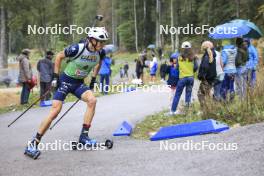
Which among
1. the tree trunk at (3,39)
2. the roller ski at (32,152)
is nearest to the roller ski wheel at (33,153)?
the roller ski at (32,152)

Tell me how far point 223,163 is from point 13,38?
109814 mm

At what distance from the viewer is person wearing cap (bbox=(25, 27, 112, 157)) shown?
8922mm

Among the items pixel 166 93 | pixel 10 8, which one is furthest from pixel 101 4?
pixel 166 93

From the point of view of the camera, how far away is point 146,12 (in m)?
79.3

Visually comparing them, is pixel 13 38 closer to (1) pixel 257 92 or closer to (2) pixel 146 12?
(2) pixel 146 12

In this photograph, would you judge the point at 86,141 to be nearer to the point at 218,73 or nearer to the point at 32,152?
the point at 32,152

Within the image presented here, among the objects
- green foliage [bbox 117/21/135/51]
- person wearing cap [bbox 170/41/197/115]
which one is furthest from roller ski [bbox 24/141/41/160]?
green foliage [bbox 117/21/135/51]

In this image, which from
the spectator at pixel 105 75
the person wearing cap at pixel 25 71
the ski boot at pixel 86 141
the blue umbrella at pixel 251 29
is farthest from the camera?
the spectator at pixel 105 75
